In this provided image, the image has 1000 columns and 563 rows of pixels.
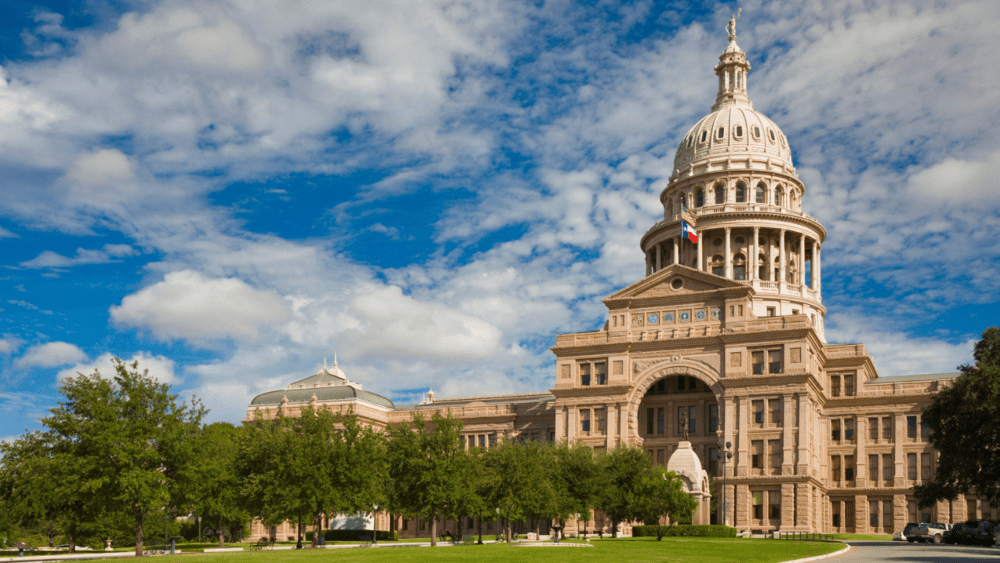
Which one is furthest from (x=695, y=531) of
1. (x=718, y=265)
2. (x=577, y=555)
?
(x=718, y=265)

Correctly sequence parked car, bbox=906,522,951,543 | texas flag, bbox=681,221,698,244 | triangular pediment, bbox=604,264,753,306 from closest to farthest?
1. parked car, bbox=906,522,951,543
2. triangular pediment, bbox=604,264,753,306
3. texas flag, bbox=681,221,698,244

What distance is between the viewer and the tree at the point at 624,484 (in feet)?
240

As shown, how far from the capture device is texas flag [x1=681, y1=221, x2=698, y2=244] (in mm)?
111688

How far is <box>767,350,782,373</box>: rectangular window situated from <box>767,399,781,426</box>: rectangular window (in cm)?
293

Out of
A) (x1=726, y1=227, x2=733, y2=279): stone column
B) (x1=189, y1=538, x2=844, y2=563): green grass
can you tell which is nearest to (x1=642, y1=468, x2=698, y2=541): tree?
(x1=189, y1=538, x2=844, y2=563): green grass

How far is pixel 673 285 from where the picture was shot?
97250 millimetres

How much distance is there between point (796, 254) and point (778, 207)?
7502mm

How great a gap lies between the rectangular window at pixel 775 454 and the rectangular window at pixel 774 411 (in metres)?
1.76

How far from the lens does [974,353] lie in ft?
206

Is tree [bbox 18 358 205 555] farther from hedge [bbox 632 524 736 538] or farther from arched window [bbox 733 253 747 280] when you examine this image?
arched window [bbox 733 253 747 280]

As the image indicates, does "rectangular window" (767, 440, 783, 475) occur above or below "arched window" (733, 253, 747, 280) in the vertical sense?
below

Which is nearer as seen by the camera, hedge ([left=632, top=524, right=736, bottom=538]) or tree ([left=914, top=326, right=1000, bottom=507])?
tree ([left=914, top=326, right=1000, bottom=507])

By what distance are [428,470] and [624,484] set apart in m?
17.4

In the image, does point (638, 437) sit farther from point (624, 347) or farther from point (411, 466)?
point (411, 466)
